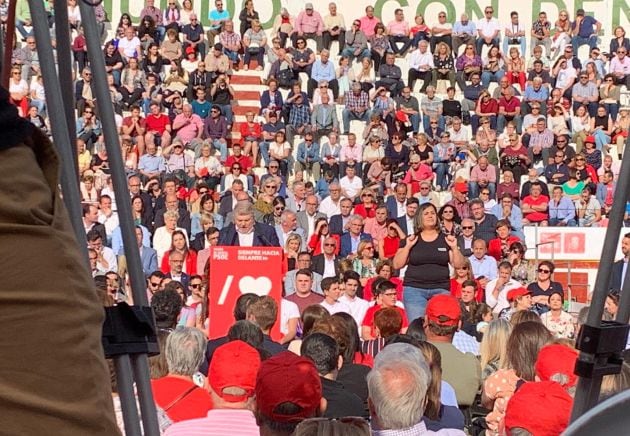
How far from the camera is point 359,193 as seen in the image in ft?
61.0

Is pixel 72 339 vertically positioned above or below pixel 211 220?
above

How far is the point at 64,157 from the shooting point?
1479mm

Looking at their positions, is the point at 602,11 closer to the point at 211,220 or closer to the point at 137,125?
the point at 137,125

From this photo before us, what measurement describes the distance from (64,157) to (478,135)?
19.7m

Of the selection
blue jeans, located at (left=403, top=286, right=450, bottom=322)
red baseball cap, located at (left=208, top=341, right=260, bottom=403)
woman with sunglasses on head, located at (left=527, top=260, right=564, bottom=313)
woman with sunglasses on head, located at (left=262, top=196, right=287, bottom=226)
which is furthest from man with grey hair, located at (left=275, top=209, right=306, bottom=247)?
red baseball cap, located at (left=208, top=341, right=260, bottom=403)

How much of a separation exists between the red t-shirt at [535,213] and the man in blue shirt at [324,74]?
5.86m

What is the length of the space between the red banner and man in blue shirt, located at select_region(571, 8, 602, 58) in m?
14.9

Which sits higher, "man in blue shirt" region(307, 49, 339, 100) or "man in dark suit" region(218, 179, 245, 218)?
"man in blue shirt" region(307, 49, 339, 100)

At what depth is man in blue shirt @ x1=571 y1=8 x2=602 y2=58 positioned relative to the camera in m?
24.1

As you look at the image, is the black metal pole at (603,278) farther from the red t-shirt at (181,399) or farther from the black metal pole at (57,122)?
the red t-shirt at (181,399)

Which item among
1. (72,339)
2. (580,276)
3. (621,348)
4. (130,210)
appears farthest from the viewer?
(580,276)

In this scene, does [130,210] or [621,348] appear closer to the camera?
[130,210]

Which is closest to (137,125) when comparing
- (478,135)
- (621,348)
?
(478,135)

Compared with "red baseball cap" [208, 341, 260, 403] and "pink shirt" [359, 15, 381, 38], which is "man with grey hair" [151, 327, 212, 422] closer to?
"red baseball cap" [208, 341, 260, 403]
